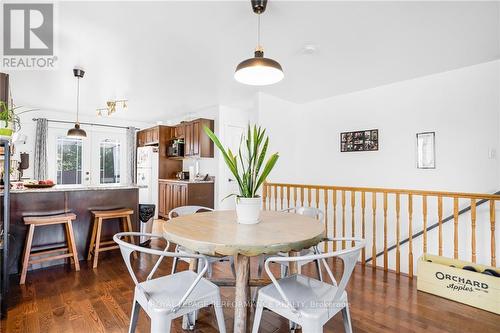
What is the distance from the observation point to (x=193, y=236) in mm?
1403

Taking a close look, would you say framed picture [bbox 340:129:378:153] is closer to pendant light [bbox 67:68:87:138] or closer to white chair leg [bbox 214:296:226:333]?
white chair leg [bbox 214:296:226:333]

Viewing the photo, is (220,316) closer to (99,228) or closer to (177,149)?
(99,228)

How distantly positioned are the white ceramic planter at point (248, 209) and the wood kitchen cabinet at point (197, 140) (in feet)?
12.5

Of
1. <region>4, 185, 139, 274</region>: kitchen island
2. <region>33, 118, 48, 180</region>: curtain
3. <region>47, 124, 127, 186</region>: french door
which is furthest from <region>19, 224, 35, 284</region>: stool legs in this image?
<region>47, 124, 127, 186</region>: french door

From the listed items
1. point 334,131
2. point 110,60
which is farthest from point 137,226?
point 334,131

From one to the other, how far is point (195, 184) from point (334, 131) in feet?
9.46

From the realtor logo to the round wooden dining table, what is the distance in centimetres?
212

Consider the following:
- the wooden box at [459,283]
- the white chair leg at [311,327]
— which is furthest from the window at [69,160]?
the wooden box at [459,283]

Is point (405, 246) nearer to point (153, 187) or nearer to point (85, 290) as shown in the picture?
point (85, 290)

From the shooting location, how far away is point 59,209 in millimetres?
3053

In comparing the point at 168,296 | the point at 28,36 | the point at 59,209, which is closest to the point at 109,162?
the point at 59,209

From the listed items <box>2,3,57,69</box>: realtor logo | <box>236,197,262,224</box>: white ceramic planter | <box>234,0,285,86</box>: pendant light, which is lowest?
<box>236,197,262,224</box>: white ceramic planter

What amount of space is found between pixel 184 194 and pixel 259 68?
397 cm

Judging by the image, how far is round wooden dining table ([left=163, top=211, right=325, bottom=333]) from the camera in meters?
1.29
